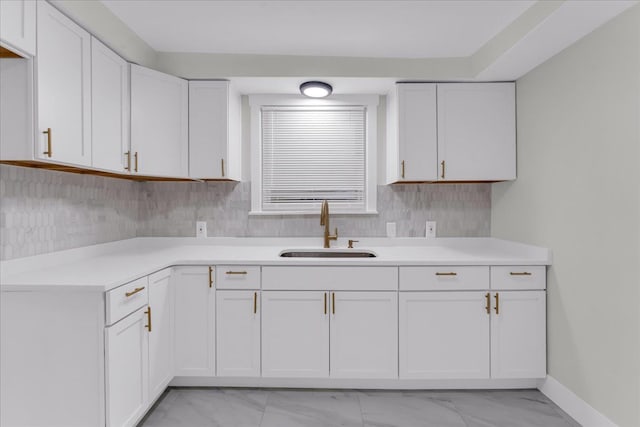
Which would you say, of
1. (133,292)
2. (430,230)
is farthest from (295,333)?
(430,230)

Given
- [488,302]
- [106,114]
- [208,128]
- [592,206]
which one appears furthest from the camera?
[208,128]

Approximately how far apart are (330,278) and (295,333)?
419mm

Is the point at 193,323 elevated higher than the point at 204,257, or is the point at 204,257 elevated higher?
the point at 204,257

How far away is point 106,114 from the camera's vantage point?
204cm

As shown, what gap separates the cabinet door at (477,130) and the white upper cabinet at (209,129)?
1.56 metres

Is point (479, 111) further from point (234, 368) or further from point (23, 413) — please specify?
point (23, 413)

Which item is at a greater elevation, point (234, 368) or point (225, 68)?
point (225, 68)

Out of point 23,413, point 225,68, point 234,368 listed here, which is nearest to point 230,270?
point 234,368

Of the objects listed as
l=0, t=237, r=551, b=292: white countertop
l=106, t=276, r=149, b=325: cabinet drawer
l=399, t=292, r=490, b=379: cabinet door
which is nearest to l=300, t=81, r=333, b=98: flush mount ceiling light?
l=0, t=237, r=551, b=292: white countertop

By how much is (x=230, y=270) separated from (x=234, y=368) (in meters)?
0.63

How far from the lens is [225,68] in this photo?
8.32 feet

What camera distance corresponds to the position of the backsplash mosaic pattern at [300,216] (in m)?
2.95

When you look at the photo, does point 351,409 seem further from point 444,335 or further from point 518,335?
point 518,335

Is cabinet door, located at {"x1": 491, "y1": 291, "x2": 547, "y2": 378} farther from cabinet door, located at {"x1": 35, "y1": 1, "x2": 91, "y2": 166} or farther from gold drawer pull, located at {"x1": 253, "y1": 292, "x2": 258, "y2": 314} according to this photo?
cabinet door, located at {"x1": 35, "y1": 1, "x2": 91, "y2": 166}
